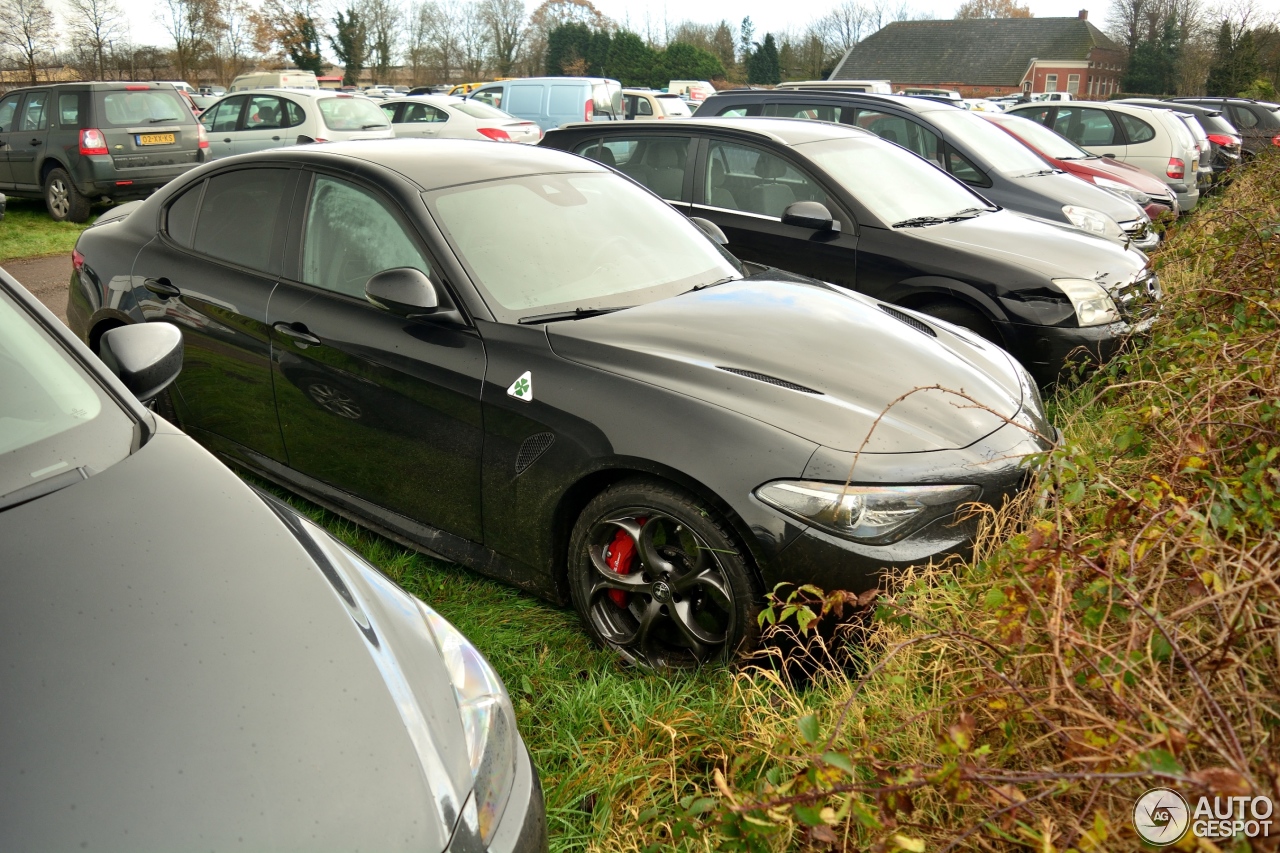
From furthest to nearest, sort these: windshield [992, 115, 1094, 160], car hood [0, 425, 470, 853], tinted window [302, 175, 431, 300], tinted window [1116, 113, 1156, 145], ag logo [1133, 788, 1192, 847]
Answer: tinted window [1116, 113, 1156, 145] → windshield [992, 115, 1094, 160] → tinted window [302, 175, 431, 300] → ag logo [1133, 788, 1192, 847] → car hood [0, 425, 470, 853]

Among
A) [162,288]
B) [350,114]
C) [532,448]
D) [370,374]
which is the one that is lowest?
[532,448]

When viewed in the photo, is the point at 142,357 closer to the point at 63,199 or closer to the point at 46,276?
the point at 46,276

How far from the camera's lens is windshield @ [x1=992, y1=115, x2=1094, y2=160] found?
11.4 metres

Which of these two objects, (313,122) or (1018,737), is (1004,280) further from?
(313,122)

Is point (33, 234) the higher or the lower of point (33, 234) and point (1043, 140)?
the lower

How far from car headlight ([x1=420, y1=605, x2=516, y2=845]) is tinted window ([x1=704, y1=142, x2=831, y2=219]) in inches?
174

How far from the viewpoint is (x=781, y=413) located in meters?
2.95

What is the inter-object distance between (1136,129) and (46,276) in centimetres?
1378

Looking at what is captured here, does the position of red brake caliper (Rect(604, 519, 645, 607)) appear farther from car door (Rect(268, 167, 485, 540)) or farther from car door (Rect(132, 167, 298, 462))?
car door (Rect(132, 167, 298, 462))

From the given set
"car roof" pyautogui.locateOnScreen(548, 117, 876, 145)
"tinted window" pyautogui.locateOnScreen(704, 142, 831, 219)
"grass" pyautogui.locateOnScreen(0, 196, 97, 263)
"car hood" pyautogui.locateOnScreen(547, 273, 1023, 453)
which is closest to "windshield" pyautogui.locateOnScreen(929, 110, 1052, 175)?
"car roof" pyautogui.locateOnScreen(548, 117, 876, 145)

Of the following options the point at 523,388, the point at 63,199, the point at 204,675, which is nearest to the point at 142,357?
the point at 523,388

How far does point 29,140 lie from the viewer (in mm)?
12734

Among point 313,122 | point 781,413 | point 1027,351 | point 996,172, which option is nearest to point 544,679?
point 781,413

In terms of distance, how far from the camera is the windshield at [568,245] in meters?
3.51
